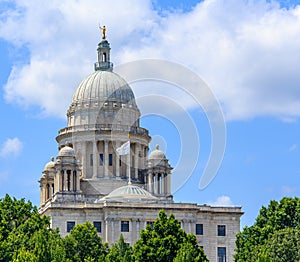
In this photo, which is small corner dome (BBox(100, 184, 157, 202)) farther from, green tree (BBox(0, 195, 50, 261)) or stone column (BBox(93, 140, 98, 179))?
green tree (BBox(0, 195, 50, 261))

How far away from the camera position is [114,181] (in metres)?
193

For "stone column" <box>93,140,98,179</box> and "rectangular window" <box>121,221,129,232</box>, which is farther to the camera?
"stone column" <box>93,140,98,179</box>

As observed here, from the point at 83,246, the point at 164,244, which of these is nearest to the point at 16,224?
the point at 83,246

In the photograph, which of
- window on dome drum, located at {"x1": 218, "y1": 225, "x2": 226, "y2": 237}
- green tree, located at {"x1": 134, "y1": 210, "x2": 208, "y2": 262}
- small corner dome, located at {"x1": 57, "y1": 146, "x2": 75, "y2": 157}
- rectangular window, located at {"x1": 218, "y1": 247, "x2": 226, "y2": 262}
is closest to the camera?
green tree, located at {"x1": 134, "y1": 210, "x2": 208, "y2": 262}

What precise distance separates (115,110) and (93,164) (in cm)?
972

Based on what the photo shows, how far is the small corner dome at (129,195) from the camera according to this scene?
589 ft

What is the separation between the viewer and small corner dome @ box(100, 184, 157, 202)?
17962 centimetres

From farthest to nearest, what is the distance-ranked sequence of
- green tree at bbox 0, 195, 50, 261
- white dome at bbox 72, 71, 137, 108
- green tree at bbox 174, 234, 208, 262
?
white dome at bbox 72, 71, 137, 108 < green tree at bbox 0, 195, 50, 261 < green tree at bbox 174, 234, 208, 262

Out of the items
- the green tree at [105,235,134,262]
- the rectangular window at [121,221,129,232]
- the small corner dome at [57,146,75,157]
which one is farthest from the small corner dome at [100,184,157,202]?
the green tree at [105,235,134,262]

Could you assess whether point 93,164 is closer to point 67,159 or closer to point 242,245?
point 67,159

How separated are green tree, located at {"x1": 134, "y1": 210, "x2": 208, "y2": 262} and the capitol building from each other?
38569 mm

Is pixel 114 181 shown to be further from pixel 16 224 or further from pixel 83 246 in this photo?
pixel 83 246

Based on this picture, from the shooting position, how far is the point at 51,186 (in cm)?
19988

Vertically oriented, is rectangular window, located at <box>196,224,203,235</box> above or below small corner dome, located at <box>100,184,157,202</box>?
below
